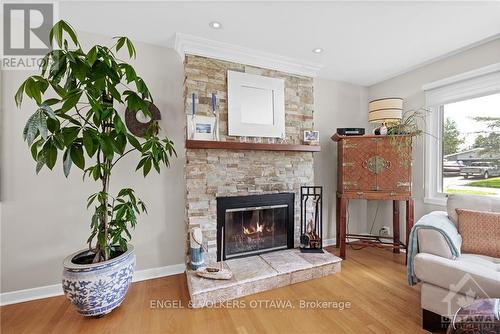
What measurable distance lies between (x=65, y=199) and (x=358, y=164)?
10.2 feet

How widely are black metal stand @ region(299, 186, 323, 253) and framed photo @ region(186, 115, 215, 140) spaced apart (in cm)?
127

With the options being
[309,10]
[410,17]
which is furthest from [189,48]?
[410,17]

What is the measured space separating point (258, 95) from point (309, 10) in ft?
3.09

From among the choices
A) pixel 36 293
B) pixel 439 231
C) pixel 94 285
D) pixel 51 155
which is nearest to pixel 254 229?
pixel 94 285

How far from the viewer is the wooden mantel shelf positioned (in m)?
2.14

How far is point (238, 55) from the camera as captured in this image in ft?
7.87

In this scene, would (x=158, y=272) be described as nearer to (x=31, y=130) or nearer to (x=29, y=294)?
(x=29, y=294)

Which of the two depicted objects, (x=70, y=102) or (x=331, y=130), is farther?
(x=331, y=130)

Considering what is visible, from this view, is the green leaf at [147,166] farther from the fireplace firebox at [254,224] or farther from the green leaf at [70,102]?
the fireplace firebox at [254,224]

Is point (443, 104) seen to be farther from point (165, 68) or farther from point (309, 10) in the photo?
point (165, 68)

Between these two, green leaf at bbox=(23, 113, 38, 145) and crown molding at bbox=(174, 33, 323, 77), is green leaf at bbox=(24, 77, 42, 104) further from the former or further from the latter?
crown molding at bbox=(174, 33, 323, 77)

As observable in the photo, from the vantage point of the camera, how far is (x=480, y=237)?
1766 mm

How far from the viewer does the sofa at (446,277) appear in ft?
4.39

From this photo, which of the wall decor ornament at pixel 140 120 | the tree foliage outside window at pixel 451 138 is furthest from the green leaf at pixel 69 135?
the tree foliage outside window at pixel 451 138
